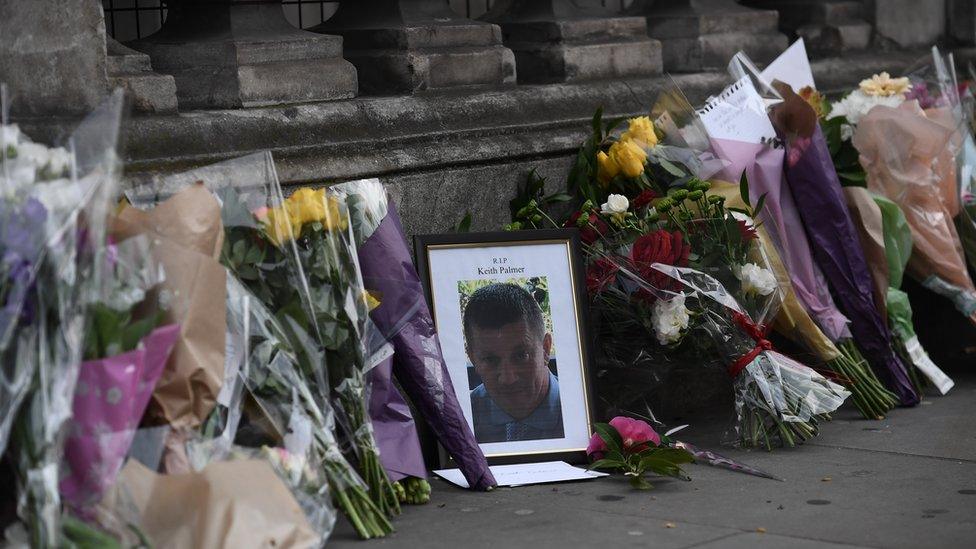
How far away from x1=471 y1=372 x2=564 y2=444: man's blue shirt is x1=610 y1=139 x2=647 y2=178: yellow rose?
95 centimetres

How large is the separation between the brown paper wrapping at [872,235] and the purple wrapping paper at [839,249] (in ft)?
0.15

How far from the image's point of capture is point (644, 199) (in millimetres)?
5113

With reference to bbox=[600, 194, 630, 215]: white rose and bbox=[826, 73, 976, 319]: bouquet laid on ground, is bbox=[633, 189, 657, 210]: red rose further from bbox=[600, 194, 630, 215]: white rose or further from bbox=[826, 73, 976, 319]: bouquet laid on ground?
bbox=[826, 73, 976, 319]: bouquet laid on ground

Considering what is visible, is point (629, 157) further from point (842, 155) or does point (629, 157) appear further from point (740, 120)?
point (842, 155)

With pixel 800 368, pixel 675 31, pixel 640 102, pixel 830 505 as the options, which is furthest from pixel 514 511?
pixel 675 31

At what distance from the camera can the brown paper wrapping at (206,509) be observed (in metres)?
3.24

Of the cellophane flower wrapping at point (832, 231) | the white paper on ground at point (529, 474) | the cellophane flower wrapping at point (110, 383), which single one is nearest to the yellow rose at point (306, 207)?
the cellophane flower wrapping at point (110, 383)

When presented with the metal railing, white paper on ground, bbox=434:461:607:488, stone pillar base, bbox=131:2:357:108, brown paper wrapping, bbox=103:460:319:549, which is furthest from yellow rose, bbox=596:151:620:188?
brown paper wrapping, bbox=103:460:319:549

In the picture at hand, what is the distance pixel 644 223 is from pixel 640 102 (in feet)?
4.39

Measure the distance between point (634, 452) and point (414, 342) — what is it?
2.54 ft

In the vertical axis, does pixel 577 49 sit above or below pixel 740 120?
above

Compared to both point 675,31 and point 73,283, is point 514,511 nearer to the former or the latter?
point 73,283

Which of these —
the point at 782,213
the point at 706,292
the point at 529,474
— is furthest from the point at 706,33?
the point at 529,474

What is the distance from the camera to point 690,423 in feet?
18.0
